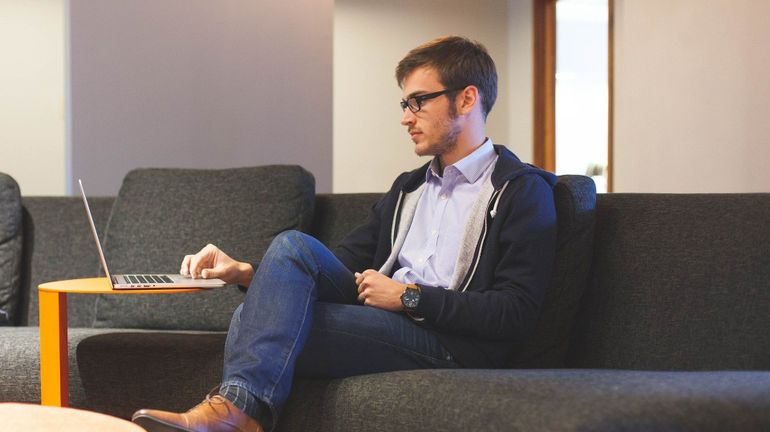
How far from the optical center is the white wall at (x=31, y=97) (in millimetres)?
5598

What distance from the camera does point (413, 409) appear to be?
1.71 metres

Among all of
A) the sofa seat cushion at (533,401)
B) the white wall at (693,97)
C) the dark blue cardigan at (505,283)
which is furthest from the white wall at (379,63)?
the sofa seat cushion at (533,401)

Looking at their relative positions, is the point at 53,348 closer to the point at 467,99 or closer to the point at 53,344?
the point at 53,344

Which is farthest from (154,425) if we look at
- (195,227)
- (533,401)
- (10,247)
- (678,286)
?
(10,247)

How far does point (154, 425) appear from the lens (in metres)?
1.68

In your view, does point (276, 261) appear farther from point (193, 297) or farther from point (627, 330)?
point (193, 297)

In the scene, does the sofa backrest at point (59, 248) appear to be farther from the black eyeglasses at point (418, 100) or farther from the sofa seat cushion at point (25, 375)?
the black eyeglasses at point (418, 100)

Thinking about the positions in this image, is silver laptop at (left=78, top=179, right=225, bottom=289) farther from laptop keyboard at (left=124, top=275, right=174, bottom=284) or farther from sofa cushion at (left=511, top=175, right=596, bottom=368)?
sofa cushion at (left=511, top=175, right=596, bottom=368)

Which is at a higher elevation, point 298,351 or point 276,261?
point 276,261

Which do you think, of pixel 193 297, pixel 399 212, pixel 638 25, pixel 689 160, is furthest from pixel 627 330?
pixel 638 25

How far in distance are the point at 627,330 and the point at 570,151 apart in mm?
4458

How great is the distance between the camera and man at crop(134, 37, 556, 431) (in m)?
1.86

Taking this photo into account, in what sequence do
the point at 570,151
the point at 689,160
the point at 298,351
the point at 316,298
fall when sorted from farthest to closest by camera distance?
the point at 570,151, the point at 689,160, the point at 316,298, the point at 298,351

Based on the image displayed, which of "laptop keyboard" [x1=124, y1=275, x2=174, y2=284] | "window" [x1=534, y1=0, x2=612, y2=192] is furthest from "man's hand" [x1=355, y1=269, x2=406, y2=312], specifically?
"window" [x1=534, y1=0, x2=612, y2=192]
